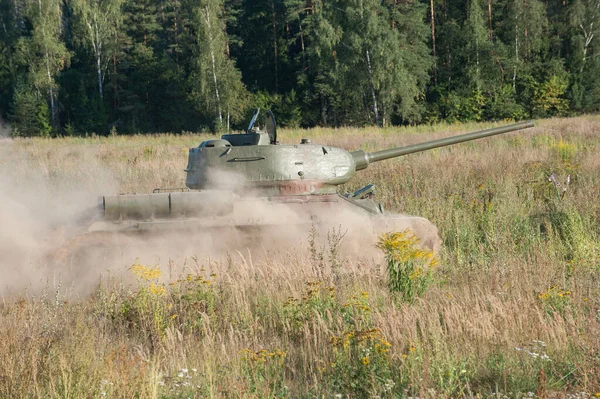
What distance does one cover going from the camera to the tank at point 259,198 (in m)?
7.16

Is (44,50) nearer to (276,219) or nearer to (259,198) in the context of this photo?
(259,198)

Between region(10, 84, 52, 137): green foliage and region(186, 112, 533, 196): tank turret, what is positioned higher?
region(10, 84, 52, 137): green foliage

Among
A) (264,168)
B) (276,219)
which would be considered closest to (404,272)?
(276,219)

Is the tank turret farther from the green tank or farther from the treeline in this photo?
the treeline

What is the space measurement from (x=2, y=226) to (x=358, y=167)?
178 inches

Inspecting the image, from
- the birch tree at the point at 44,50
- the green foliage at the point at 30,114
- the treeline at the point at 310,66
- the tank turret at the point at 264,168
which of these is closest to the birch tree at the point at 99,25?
the treeline at the point at 310,66

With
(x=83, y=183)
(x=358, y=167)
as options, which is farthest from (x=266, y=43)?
(x=358, y=167)

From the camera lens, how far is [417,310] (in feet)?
18.3

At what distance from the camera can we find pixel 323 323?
5.15m

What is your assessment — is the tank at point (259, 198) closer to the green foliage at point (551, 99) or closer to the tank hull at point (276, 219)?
the tank hull at point (276, 219)

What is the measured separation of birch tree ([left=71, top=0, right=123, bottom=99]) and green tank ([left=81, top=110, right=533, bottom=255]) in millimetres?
43322

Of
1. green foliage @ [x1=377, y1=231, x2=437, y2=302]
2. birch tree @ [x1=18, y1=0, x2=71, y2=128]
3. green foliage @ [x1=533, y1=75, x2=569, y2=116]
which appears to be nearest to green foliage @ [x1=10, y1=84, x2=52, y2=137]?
birch tree @ [x1=18, y1=0, x2=71, y2=128]

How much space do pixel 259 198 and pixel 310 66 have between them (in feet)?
146

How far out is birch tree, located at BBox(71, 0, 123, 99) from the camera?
157 ft
